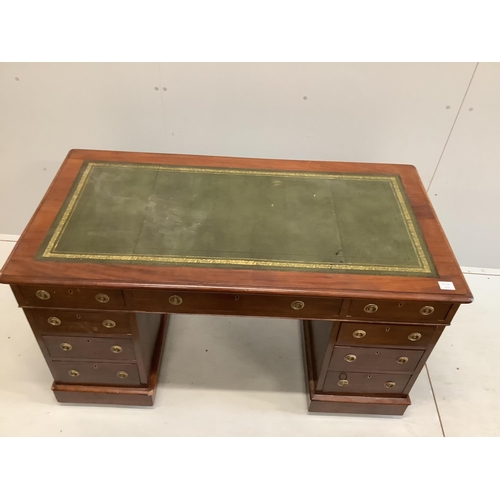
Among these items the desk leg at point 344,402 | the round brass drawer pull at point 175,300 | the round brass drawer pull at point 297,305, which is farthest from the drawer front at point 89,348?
the desk leg at point 344,402

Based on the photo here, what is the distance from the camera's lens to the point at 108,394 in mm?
1872

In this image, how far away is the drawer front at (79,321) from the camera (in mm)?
1575

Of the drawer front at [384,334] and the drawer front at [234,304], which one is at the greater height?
the drawer front at [234,304]

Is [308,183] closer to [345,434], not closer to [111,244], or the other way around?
[111,244]

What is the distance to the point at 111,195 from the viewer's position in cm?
172

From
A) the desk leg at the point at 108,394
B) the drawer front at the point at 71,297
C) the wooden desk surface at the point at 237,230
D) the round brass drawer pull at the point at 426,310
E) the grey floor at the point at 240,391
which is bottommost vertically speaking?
the grey floor at the point at 240,391

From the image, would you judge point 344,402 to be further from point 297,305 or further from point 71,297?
point 71,297

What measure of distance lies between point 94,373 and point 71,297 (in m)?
0.47

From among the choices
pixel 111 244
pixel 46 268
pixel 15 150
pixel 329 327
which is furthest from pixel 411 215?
pixel 15 150

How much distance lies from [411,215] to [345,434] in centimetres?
96

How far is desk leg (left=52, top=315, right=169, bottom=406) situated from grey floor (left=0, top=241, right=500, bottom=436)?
4 cm

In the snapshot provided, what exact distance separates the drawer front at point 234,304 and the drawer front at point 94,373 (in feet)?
1.34

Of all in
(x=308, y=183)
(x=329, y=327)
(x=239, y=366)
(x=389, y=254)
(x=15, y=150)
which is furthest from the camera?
(x=15, y=150)

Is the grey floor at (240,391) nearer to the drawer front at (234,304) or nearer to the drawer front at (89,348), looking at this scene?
the drawer front at (89,348)
